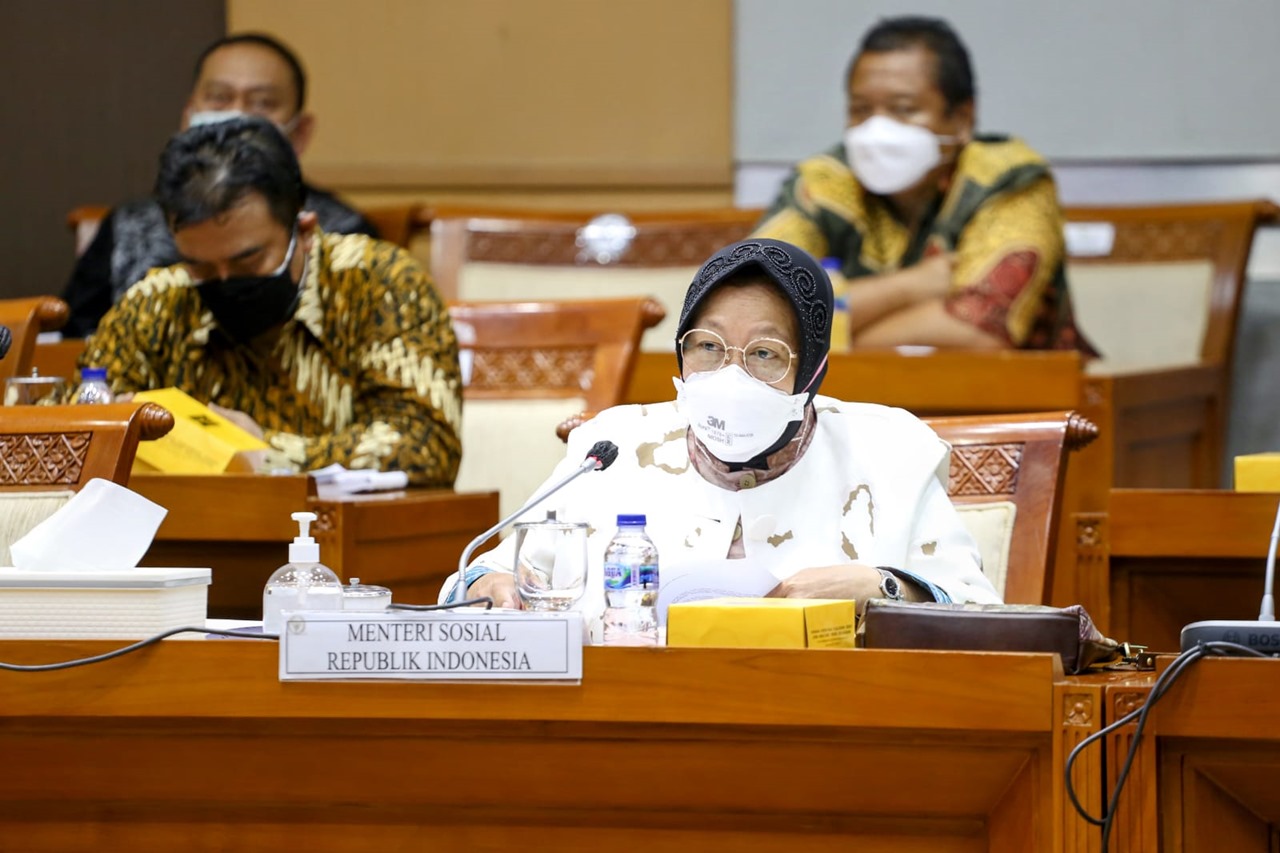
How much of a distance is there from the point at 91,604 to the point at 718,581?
0.63 m

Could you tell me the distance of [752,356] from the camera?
7.23 feet

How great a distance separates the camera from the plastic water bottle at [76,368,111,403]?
2.96m

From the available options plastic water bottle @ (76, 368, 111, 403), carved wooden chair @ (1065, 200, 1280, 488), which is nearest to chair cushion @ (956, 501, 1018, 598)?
plastic water bottle @ (76, 368, 111, 403)

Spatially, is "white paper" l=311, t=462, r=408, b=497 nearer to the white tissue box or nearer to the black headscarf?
the black headscarf

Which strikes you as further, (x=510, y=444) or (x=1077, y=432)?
(x=510, y=444)

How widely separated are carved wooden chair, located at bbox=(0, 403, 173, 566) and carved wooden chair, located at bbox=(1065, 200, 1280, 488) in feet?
8.34

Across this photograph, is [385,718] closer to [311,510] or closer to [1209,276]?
[311,510]

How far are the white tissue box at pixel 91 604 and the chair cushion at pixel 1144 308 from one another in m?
3.52

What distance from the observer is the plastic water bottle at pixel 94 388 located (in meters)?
2.96

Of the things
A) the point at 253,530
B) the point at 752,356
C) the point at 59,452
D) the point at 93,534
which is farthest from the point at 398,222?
the point at 93,534

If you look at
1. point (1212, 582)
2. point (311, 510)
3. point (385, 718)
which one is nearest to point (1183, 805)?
point (385, 718)

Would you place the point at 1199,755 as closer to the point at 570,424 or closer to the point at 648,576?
the point at 648,576

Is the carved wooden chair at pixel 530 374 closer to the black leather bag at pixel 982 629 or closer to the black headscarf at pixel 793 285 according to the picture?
the black headscarf at pixel 793 285

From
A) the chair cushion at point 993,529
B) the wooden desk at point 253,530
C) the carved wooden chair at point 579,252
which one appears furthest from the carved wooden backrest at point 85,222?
the chair cushion at point 993,529
